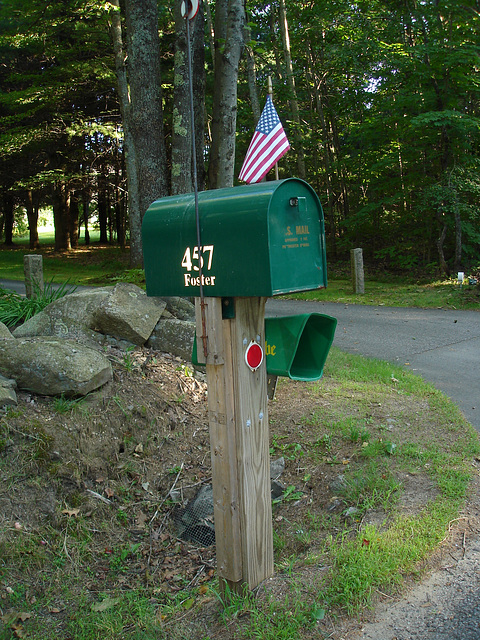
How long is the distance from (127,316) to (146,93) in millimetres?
3737

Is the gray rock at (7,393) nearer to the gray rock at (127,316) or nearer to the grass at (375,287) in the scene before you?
the gray rock at (127,316)

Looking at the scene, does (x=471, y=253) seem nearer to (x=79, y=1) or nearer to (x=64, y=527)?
(x=79, y=1)

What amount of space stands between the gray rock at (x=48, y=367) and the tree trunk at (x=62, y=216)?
21602 millimetres

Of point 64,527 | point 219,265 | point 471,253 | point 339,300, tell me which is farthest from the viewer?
point 471,253

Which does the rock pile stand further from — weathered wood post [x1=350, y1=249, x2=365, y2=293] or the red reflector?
weathered wood post [x1=350, y1=249, x2=365, y2=293]

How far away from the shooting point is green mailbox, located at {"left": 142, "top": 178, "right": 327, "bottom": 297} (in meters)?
2.39

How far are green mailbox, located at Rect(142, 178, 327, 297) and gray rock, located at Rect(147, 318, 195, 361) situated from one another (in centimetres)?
313

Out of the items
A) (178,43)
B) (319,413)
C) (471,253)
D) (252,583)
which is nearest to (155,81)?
(178,43)

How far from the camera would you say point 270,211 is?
2381 mm

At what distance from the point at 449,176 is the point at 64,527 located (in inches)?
508

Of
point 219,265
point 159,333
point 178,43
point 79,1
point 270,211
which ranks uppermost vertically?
point 79,1

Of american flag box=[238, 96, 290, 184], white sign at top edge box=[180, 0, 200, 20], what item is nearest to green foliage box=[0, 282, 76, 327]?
american flag box=[238, 96, 290, 184]

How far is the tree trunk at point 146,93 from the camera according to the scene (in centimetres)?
Result: 759

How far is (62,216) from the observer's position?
27312 millimetres
